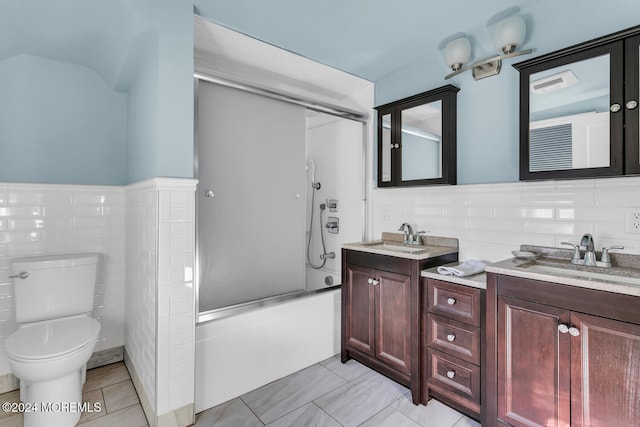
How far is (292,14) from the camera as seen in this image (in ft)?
6.18

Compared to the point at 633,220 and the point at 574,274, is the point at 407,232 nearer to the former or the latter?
the point at 574,274

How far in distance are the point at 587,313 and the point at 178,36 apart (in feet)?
7.66

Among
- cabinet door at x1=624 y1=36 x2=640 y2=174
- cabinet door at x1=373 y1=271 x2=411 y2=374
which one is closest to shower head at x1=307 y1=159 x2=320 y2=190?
cabinet door at x1=373 y1=271 x2=411 y2=374

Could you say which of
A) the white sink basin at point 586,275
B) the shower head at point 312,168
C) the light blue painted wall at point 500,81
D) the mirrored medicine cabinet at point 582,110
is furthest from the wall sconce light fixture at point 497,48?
the shower head at point 312,168

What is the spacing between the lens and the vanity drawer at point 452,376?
5.62 feet

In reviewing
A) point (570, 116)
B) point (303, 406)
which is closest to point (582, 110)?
point (570, 116)

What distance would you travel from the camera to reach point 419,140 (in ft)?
7.78

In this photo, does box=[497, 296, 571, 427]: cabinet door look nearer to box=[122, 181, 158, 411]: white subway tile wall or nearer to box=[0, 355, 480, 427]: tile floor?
box=[0, 355, 480, 427]: tile floor

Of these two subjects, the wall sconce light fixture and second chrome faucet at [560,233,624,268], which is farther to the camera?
the wall sconce light fixture

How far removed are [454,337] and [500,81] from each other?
1.60 meters

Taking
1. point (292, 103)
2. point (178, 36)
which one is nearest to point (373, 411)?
point (292, 103)

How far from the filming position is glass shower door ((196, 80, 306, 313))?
2.08 meters

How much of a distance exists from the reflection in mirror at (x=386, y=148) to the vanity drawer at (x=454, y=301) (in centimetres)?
100

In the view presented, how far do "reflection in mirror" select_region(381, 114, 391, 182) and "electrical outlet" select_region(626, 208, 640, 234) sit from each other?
1.42 metres
